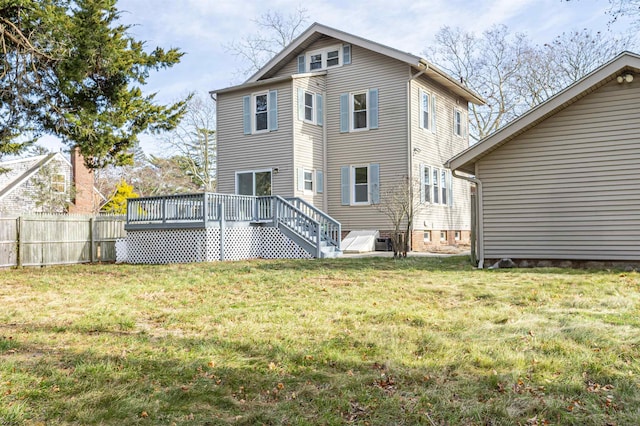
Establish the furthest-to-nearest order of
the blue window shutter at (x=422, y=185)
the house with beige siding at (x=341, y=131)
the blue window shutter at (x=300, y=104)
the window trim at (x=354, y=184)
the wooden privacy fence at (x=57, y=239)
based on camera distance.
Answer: the blue window shutter at (x=422, y=185)
the window trim at (x=354, y=184)
the blue window shutter at (x=300, y=104)
the house with beige siding at (x=341, y=131)
the wooden privacy fence at (x=57, y=239)

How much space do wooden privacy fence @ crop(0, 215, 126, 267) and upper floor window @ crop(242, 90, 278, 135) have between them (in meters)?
6.07

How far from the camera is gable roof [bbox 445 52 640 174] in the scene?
1034 cm

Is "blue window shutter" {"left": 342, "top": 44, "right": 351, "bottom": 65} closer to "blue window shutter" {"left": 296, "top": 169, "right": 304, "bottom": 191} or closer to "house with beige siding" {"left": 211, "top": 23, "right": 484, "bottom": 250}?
"house with beige siding" {"left": 211, "top": 23, "right": 484, "bottom": 250}

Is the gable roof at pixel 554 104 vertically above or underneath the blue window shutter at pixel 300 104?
underneath

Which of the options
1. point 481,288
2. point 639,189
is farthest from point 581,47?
point 481,288

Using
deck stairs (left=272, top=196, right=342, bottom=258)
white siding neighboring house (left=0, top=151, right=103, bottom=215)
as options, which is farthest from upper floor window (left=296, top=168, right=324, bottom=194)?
white siding neighboring house (left=0, top=151, right=103, bottom=215)

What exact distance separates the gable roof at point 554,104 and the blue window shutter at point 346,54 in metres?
9.49

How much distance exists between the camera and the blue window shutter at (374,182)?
19.4 meters

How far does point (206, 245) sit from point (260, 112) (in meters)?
7.22

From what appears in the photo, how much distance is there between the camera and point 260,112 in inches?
798

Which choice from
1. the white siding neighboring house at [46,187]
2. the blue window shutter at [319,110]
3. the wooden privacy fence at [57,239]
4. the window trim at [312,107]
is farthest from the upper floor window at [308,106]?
the white siding neighboring house at [46,187]

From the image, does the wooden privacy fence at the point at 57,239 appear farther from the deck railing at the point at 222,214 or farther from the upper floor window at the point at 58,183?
the upper floor window at the point at 58,183

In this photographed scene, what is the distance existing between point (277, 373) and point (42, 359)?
2127 mm

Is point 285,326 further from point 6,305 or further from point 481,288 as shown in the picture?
point 6,305
